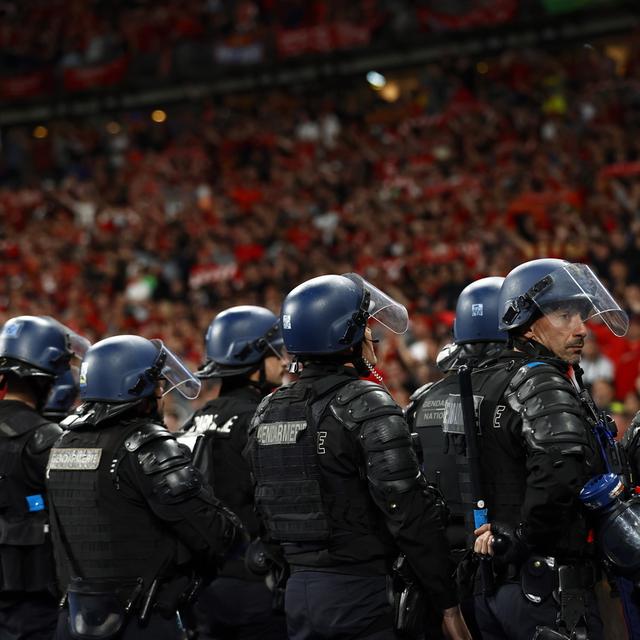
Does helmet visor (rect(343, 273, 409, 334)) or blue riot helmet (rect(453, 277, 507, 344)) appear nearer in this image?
helmet visor (rect(343, 273, 409, 334))

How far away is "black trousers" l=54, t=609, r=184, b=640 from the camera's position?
4449 millimetres

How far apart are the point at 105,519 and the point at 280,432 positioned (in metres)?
0.84

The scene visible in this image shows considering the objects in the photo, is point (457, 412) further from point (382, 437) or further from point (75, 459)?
point (75, 459)

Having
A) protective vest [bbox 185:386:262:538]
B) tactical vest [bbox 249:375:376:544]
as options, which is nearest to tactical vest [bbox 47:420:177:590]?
tactical vest [bbox 249:375:376:544]

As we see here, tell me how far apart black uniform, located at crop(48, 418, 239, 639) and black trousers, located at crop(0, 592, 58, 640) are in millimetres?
860

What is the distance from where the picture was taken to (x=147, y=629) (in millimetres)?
4473

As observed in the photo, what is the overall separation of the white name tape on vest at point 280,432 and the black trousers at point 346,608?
1.71ft

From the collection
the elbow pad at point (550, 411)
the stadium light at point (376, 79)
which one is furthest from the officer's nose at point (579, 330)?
the stadium light at point (376, 79)

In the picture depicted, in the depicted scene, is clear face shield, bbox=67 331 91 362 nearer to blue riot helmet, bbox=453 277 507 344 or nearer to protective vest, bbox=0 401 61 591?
protective vest, bbox=0 401 61 591

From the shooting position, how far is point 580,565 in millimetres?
4016

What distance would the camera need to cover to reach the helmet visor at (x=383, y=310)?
4531mm

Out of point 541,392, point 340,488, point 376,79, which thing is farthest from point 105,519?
point 376,79

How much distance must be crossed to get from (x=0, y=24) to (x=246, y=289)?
1351 centimetres

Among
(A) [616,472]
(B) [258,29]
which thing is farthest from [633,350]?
(B) [258,29]
